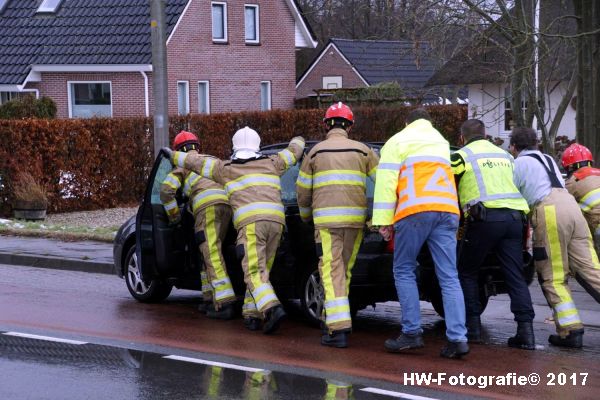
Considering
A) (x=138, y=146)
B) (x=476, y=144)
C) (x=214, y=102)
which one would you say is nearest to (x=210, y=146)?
(x=138, y=146)

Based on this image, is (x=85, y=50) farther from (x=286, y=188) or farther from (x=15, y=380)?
(x=15, y=380)

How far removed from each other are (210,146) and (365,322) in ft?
48.5

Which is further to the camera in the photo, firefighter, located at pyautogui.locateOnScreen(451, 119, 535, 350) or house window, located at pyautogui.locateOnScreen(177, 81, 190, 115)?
house window, located at pyautogui.locateOnScreen(177, 81, 190, 115)

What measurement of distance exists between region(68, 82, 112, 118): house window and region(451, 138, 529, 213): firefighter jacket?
26.0m

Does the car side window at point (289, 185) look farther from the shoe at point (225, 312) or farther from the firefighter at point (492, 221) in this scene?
the firefighter at point (492, 221)

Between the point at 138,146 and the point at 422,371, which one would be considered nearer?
the point at 422,371

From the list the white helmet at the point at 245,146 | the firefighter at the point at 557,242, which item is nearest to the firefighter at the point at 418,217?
the firefighter at the point at 557,242

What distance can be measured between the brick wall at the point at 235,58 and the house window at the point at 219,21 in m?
0.19

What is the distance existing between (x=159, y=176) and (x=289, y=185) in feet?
4.23

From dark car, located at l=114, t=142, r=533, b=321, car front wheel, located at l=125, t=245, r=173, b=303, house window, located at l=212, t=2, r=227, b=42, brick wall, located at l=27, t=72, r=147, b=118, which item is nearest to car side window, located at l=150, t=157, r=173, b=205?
dark car, located at l=114, t=142, r=533, b=321

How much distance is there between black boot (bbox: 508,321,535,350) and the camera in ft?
27.5

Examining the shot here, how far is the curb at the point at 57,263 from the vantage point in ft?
43.5

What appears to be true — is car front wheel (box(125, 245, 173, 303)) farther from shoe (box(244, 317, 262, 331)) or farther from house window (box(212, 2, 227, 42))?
house window (box(212, 2, 227, 42))

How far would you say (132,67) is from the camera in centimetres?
3188
